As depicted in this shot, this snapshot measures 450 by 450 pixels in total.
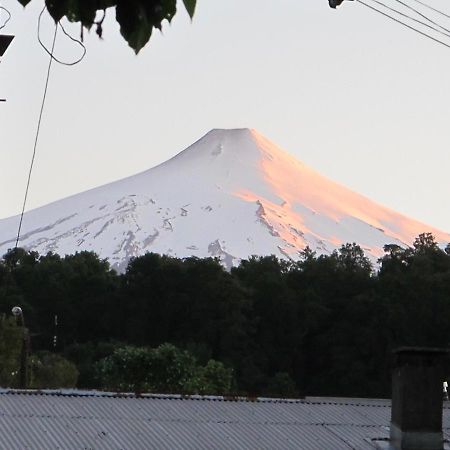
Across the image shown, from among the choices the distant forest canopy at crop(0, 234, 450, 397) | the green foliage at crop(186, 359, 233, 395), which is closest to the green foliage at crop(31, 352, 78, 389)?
the green foliage at crop(186, 359, 233, 395)

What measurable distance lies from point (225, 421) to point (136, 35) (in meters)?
15.1

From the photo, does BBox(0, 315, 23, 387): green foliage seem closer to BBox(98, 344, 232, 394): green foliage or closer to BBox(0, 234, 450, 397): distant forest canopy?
BBox(98, 344, 232, 394): green foliage

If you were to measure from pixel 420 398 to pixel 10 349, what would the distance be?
95.5 ft

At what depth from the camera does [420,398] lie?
17.2m

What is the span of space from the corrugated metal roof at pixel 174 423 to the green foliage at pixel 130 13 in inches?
489

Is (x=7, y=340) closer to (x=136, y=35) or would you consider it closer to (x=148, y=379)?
(x=148, y=379)

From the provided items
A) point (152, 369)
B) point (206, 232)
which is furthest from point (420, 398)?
point (206, 232)

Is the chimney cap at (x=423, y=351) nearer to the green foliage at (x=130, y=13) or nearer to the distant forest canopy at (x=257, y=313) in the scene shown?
the green foliage at (x=130, y=13)

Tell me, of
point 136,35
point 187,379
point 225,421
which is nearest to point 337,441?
point 225,421

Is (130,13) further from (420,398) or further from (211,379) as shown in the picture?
(211,379)

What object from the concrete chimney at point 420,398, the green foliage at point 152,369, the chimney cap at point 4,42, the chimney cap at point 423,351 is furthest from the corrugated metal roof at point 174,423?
the green foliage at point 152,369

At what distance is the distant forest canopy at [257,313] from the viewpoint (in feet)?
226

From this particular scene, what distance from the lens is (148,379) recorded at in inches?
1802

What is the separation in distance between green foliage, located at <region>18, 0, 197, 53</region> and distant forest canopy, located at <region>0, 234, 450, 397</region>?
59535 mm
